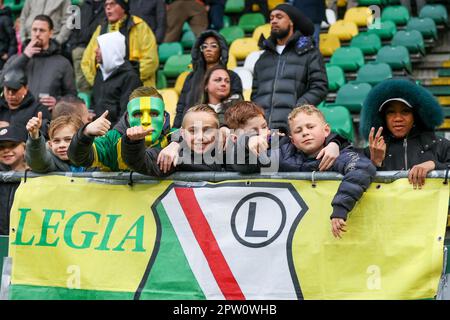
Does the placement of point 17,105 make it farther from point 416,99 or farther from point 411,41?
point 411,41

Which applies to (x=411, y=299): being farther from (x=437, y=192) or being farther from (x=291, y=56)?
(x=291, y=56)

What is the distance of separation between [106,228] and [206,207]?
0.67 metres

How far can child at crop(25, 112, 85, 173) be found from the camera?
6.55m

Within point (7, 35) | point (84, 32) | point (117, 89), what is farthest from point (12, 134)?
point (7, 35)

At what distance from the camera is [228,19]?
626 inches

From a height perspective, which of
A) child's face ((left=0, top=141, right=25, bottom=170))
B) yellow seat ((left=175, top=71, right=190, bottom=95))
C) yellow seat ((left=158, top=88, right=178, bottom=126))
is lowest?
child's face ((left=0, top=141, right=25, bottom=170))

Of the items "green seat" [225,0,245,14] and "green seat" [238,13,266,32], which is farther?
"green seat" [225,0,245,14]

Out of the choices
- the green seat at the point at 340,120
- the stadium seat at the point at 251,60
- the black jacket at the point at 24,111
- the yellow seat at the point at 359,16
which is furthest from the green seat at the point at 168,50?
the black jacket at the point at 24,111

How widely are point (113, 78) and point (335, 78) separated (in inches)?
106

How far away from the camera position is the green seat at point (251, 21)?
15.2m

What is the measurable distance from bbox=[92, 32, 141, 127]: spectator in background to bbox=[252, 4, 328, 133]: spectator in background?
68.6 inches

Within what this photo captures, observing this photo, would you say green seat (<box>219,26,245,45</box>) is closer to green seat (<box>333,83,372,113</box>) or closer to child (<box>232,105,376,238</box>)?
green seat (<box>333,83,372,113</box>)

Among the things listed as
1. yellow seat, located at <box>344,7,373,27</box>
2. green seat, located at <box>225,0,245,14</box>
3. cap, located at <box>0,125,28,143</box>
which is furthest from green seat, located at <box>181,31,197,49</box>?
cap, located at <box>0,125,28,143</box>

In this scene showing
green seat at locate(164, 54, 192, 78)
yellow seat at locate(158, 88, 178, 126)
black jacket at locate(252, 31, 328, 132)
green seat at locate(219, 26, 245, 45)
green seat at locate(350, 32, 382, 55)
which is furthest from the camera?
green seat at locate(219, 26, 245, 45)
